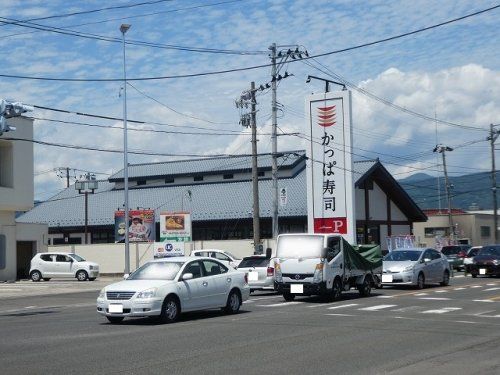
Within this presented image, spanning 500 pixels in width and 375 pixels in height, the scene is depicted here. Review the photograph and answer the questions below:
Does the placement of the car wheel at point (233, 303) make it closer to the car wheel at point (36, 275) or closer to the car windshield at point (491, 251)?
the car windshield at point (491, 251)

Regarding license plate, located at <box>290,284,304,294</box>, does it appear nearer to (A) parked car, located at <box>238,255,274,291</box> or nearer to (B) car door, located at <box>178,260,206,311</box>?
(A) parked car, located at <box>238,255,274,291</box>

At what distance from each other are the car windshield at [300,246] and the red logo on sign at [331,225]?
663 inches

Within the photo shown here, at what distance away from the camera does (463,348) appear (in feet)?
41.8

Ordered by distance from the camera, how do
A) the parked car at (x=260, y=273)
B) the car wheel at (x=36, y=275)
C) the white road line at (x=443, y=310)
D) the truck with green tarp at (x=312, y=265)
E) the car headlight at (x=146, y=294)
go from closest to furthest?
the car headlight at (x=146, y=294)
the white road line at (x=443, y=310)
the truck with green tarp at (x=312, y=265)
the parked car at (x=260, y=273)
the car wheel at (x=36, y=275)

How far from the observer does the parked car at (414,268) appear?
2788 centimetres

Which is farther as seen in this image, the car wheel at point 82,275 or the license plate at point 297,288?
the car wheel at point 82,275

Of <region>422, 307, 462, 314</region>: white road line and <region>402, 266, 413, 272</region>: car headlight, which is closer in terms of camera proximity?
<region>422, 307, 462, 314</region>: white road line

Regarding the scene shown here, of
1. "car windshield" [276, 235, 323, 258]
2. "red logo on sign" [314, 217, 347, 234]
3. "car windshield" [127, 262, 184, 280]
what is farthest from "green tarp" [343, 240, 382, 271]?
"red logo on sign" [314, 217, 347, 234]

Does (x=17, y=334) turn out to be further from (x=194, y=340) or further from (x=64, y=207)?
(x=64, y=207)

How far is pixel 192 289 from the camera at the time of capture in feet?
58.6

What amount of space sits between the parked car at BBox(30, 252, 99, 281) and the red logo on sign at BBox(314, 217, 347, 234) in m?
13.3

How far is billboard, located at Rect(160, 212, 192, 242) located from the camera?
43.2 meters

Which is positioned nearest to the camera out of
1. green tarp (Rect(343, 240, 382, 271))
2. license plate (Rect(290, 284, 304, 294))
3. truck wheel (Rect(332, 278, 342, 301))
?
license plate (Rect(290, 284, 304, 294))

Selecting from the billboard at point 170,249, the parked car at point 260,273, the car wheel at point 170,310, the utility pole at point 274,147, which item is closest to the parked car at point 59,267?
the billboard at point 170,249
